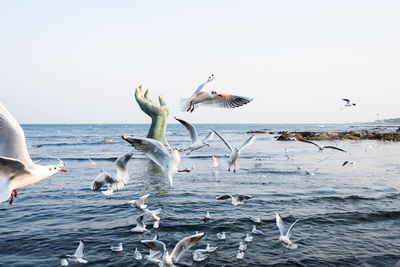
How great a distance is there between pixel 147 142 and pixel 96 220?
185 inches

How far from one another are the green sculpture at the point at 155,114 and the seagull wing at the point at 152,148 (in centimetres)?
1956

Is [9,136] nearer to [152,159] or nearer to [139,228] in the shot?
[152,159]

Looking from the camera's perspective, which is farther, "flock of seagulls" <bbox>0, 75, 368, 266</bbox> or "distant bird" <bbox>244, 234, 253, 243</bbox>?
"distant bird" <bbox>244, 234, 253, 243</bbox>

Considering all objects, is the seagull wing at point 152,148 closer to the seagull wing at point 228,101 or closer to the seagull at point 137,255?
the seagull at point 137,255

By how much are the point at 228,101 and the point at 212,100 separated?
0.46 meters

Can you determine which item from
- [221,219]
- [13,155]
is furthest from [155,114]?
[13,155]

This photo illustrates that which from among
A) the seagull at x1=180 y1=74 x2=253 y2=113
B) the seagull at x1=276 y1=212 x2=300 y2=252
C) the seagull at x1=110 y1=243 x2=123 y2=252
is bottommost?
the seagull at x1=110 y1=243 x2=123 y2=252

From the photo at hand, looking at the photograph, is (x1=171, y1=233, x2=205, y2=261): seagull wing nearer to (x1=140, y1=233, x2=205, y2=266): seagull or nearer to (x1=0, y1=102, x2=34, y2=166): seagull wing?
(x1=140, y1=233, x2=205, y2=266): seagull

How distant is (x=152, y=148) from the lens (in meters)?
6.79

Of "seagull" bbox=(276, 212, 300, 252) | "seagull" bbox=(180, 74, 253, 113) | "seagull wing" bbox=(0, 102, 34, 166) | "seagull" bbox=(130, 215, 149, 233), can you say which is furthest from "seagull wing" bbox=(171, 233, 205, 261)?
"seagull" bbox=(180, 74, 253, 113)

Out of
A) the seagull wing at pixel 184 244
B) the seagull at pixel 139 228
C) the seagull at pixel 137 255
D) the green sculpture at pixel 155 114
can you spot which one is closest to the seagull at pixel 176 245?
the seagull wing at pixel 184 244

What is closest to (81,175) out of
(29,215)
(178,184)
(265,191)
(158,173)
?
(158,173)

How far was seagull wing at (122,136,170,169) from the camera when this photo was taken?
6.36 meters

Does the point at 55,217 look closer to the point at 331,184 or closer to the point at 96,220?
the point at 96,220
